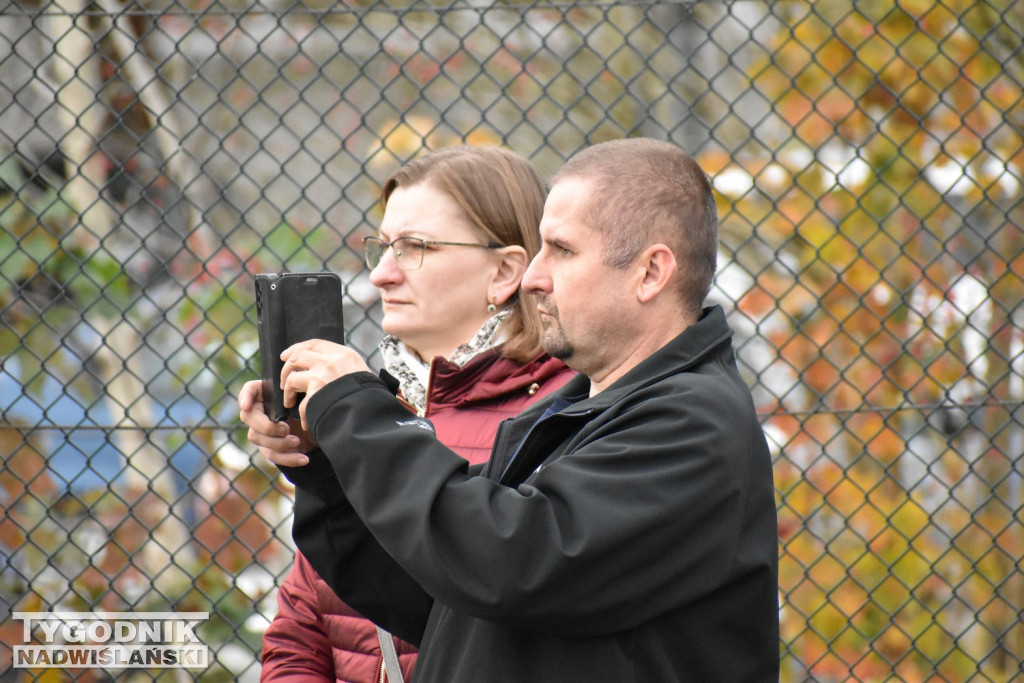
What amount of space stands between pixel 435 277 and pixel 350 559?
0.58 metres

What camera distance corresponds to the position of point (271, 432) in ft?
4.74

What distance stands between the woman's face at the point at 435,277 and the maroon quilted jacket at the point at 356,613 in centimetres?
9

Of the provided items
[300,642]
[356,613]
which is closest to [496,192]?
[356,613]

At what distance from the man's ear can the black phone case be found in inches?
16.2

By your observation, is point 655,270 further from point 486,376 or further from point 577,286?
point 486,376

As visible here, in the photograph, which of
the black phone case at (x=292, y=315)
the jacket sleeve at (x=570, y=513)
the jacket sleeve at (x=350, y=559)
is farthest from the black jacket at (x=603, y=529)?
the jacket sleeve at (x=350, y=559)

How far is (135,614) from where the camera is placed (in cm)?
318

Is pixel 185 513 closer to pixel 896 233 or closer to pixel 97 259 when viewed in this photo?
pixel 97 259

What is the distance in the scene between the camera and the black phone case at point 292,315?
1386mm

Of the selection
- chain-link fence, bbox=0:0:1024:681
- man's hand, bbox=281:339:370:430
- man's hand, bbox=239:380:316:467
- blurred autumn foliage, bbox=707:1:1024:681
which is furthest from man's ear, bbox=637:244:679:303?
blurred autumn foliage, bbox=707:1:1024:681

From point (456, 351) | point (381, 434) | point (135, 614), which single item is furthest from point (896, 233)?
point (381, 434)

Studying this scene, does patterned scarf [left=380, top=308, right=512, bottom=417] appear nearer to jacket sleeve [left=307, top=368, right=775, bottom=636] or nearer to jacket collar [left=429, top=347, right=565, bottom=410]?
jacket collar [left=429, top=347, right=565, bottom=410]

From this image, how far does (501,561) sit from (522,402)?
2.27 feet

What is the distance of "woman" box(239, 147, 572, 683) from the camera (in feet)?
6.17
